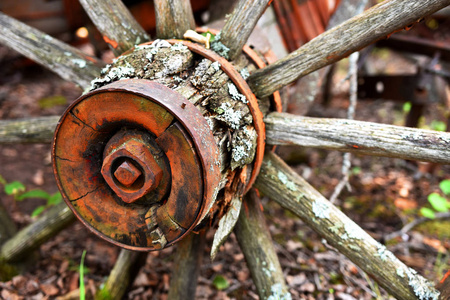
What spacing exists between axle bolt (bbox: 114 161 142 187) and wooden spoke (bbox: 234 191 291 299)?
0.64m

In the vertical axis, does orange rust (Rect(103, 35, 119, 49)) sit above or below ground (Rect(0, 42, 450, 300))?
above

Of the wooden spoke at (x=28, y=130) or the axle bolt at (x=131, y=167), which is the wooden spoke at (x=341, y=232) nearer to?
the axle bolt at (x=131, y=167)

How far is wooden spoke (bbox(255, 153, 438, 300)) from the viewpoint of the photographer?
4.32ft

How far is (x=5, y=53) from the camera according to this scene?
352cm

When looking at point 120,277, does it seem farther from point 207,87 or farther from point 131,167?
point 207,87

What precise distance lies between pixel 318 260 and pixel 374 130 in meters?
1.12

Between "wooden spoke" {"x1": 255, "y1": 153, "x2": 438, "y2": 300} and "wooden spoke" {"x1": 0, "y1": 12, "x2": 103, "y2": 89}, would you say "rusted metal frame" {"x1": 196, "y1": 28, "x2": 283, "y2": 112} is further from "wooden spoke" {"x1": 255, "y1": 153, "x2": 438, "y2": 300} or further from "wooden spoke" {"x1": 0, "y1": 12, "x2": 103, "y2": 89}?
"wooden spoke" {"x1": 0, "y1": 12, "x2": 103, "y2": 89}

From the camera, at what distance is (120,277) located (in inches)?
68.3

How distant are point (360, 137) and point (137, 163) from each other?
835 millimetres

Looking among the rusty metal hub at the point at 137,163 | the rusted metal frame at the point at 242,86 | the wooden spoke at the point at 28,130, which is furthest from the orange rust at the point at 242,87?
the wooden spoke at the point at 28,130

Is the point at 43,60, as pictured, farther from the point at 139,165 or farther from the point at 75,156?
A: the point at 139,165

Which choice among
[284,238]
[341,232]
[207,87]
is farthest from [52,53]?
[284,238]

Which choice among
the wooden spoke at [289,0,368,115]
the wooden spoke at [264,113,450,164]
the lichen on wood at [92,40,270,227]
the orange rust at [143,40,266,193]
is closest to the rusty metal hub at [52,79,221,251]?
the lichen on wood at [92,40,270,227]

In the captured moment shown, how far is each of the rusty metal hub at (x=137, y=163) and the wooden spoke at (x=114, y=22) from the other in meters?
0.49
